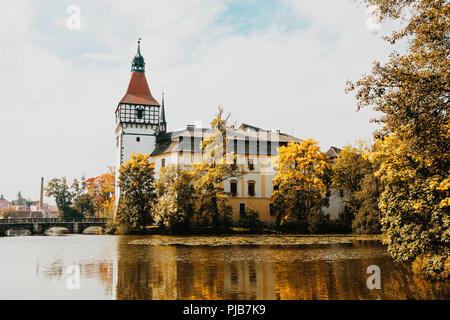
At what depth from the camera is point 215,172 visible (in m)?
45.3

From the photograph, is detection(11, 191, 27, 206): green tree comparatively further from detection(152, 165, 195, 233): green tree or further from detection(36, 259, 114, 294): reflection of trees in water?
detection(36, 259, 114, 294): reflection of trees in water

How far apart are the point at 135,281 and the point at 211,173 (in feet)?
103

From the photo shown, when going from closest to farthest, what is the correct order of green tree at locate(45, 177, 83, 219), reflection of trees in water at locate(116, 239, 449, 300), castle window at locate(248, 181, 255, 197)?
reflection of trees in water at locate(116, 239, 449, 300), castle window at locate(248, 181, 255, 197), green tree at locate(45, 177, 83, 219)

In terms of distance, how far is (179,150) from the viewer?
174ft

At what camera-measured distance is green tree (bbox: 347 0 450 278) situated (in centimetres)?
1208

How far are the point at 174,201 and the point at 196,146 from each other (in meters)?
10.9

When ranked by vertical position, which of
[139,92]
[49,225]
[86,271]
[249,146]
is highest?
[139,92]

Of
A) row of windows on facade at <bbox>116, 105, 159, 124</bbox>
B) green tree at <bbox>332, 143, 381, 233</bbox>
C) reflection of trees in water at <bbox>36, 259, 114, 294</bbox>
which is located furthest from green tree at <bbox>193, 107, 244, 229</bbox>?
reflection of trees in water at <bbox>36, 259, 114, 294</bbox>

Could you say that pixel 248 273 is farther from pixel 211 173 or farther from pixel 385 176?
pixel 211 173

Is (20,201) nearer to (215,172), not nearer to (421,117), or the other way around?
(215,172)

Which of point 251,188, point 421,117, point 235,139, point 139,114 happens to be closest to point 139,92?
point 139,114

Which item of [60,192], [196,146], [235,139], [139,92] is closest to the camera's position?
[196,146]
